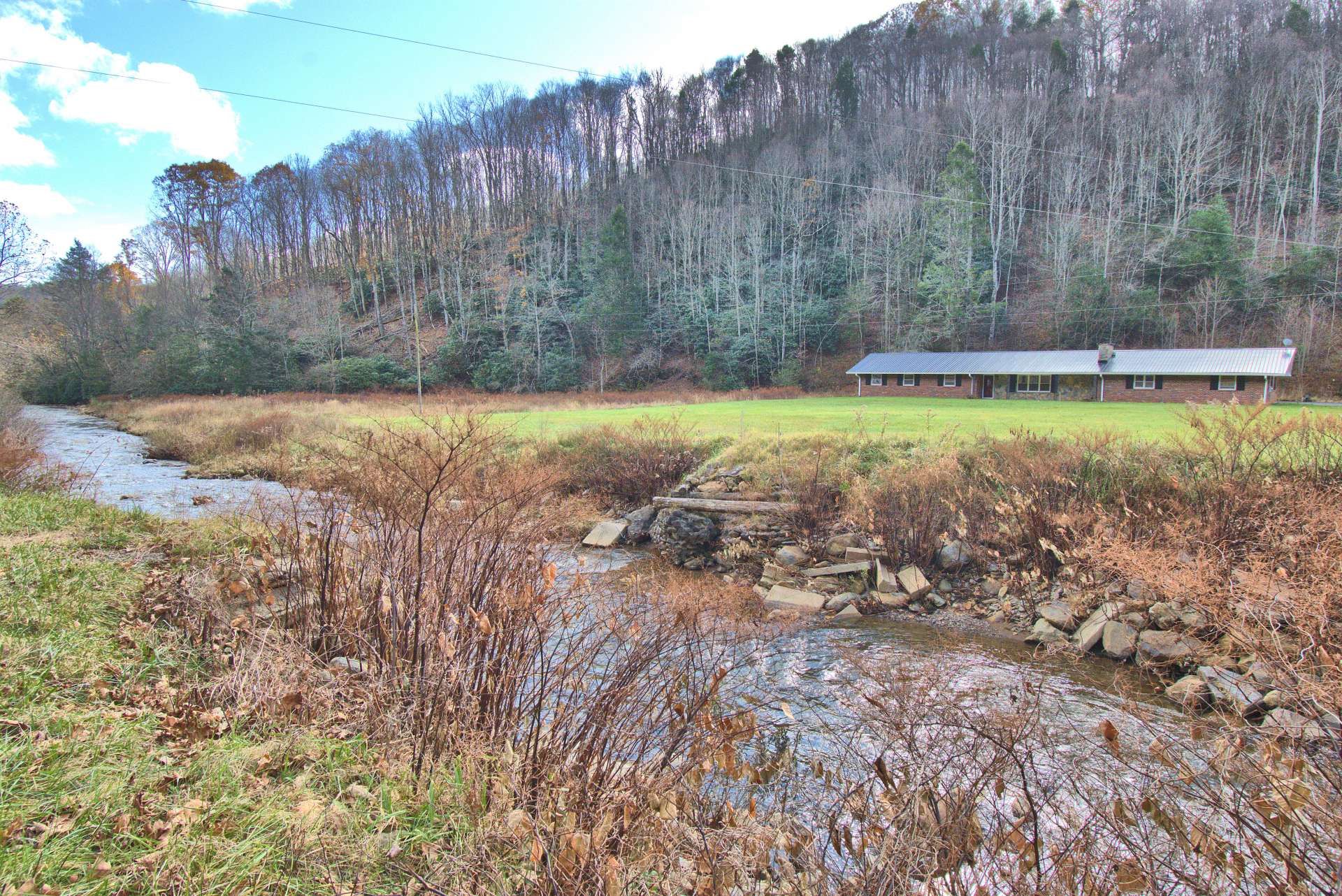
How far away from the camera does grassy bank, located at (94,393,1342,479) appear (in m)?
16.2

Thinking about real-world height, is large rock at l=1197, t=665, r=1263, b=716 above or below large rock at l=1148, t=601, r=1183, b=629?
below

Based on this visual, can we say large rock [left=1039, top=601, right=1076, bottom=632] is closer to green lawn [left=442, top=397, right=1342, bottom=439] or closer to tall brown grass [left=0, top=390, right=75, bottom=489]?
green lawn [left=442, top=397, right=1342, bottom=439]

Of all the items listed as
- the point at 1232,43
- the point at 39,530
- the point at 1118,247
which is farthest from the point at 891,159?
the point at 39,530

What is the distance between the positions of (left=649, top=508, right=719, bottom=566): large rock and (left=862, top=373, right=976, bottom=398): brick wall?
98.5ft

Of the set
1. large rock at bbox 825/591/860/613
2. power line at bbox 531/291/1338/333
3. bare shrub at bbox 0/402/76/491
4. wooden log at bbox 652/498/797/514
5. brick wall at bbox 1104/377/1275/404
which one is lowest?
large rock at bbox 825/591/860/613

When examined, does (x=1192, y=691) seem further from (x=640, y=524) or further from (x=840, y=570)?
(x=640, y=524)

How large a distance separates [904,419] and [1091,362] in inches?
943

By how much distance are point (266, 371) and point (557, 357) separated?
68.9ft

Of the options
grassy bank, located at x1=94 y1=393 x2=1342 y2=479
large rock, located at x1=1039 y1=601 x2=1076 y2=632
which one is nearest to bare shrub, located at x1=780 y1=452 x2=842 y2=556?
grassy bank, located at x1=94 y1=393 x2=1342 y2=479

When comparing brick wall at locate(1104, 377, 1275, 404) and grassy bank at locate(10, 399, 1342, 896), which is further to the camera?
brick wall at locate(1104, 377, 1275, 404)

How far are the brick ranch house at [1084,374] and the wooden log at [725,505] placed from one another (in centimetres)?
2819

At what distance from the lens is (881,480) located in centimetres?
1294

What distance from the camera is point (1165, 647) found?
7824 mm

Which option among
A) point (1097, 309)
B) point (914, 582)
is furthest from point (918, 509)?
point (1097, 309)
